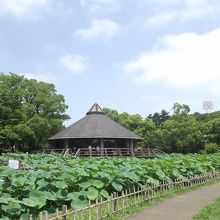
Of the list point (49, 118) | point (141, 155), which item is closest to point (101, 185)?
point (141, 155)

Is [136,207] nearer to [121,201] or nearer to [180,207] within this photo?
[121,201]

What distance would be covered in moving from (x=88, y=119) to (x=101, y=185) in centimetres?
2971

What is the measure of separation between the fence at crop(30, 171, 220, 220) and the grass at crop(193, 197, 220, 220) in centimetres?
167

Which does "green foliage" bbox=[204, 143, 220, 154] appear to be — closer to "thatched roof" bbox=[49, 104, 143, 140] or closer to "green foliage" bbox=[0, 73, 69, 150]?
"thatched roof" bbox=[49, 104, 143, 140]

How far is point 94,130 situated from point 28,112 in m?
7.44

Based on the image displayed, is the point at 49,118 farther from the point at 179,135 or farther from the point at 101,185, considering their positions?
the point at 101,185

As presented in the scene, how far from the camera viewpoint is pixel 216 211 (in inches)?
343

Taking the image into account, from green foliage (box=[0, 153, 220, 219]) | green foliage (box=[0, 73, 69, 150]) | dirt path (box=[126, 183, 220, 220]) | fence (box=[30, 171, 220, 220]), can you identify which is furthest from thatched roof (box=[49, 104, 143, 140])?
dirt path (box=[126, 183, 220, 220])

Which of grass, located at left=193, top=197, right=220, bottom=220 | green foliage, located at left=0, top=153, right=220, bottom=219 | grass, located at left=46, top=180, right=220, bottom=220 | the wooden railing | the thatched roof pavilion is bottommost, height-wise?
grass, located at left=193, top=197, right=220, bottom=220

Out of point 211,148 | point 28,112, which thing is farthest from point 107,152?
point 211,148

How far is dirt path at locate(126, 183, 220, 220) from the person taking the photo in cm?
833

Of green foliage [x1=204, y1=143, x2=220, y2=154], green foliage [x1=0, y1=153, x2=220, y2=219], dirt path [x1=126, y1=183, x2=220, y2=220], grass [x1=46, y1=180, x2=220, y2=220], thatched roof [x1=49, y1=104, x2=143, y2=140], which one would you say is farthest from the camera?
green foliage [x1=204, y1=143, x2=220, y2=154]

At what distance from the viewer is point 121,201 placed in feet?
29.6

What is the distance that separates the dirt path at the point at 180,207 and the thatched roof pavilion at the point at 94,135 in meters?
22.9
